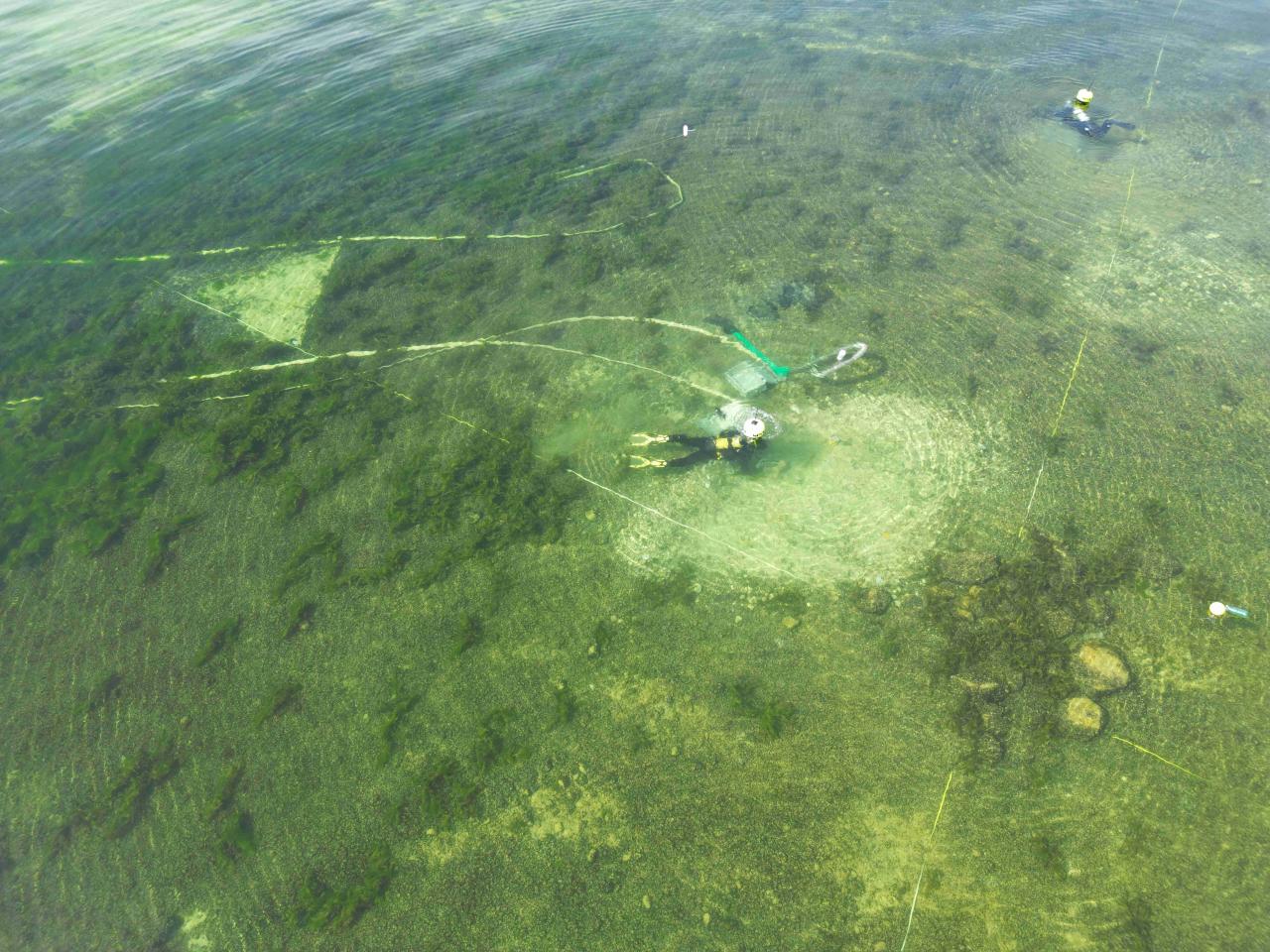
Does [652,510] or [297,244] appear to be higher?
[297,244]

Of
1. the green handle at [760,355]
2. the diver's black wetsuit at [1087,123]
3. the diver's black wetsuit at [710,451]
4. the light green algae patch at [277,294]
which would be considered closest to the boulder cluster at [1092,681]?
the diver's black wetsuit at [710,451]

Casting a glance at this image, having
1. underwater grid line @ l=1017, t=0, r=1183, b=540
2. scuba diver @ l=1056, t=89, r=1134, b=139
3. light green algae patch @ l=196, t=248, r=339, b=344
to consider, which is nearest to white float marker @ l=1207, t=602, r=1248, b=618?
underwater grid line @ l=1017, t=0, r=1183, b=540

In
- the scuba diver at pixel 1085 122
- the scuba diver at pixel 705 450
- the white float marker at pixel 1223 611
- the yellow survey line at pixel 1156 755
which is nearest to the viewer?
the yellow survey line at pixel 1156 755

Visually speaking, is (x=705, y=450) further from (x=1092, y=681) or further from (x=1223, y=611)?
(x=1223, y=611)

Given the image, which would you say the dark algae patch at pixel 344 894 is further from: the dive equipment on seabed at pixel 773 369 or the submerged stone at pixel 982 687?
the dive equipment on seabed at pixel 773 369

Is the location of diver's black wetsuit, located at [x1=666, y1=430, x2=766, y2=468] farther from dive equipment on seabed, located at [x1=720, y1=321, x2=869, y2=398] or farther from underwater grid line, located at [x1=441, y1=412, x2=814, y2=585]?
dive equipment on seabed, located at [x1=720, y1=321, x2=869, y2=398]

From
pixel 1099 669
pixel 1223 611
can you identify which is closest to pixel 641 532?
pixel 1099 669

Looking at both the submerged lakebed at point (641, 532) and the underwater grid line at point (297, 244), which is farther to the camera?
the underwater grid line at point (297, 244)
